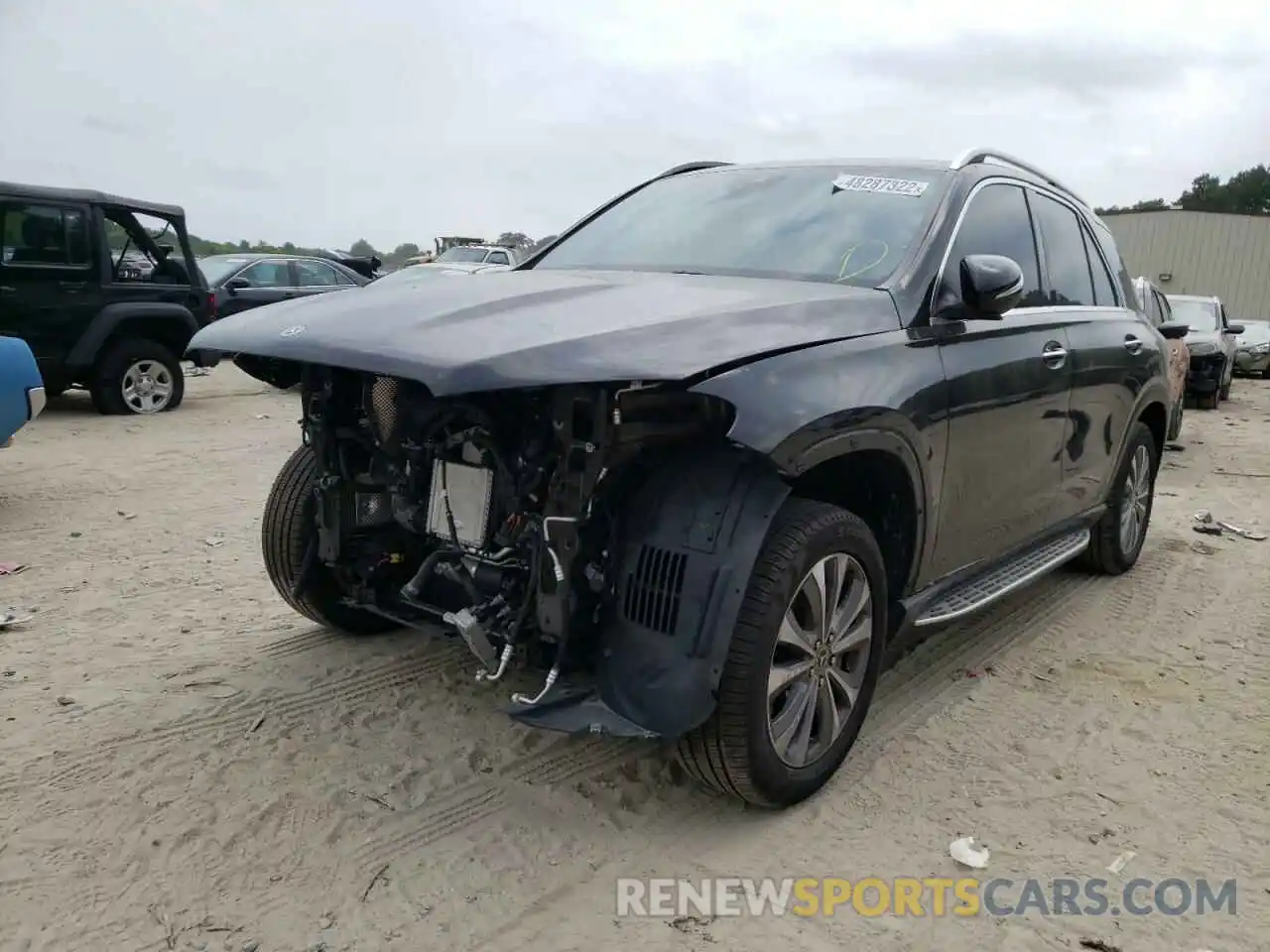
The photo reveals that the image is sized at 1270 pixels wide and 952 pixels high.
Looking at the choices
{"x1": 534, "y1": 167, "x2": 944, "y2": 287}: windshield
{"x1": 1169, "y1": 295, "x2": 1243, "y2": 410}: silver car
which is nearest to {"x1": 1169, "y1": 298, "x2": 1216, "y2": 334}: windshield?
{"x1": 1169, "y1": 295, "x2": 1243, "y2": 410}: silver car

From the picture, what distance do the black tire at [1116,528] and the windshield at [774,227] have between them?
2.19 meters

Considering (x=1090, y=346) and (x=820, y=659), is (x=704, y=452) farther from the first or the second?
(x=1090, y=346)

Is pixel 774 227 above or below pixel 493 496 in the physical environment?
above

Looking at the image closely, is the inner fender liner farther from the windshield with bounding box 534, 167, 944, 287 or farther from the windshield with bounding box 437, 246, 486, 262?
the windshield with bounding box 437, 246, 486, 262

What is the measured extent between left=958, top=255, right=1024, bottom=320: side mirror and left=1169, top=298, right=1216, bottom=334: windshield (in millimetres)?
12828

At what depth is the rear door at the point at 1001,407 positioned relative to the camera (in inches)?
132

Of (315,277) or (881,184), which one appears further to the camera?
(315,277)

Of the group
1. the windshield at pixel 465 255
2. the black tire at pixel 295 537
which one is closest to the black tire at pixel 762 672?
the black tire at pixel 295 537

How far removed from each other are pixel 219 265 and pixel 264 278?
0.66 meters

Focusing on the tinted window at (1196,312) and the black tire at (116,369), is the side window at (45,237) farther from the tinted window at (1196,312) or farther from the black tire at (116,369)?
the tinted window at (1196,312)

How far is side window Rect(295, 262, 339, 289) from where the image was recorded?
589 inches

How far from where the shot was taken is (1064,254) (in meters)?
4.39

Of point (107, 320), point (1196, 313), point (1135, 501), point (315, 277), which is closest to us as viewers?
point (1135, 501)

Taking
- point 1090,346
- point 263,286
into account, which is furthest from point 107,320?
point 1090,346
